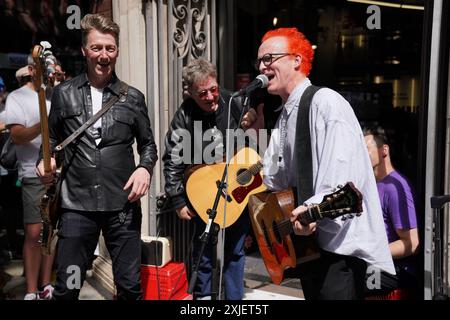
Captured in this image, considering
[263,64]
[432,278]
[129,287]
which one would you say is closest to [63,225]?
[129,287]

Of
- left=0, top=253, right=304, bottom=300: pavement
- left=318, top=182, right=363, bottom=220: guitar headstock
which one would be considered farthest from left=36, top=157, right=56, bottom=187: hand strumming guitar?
left=0, top=253, right=304, bottom=300: pavement

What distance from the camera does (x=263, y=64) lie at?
2412 mm

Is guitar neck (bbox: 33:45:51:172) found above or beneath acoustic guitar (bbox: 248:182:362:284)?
above

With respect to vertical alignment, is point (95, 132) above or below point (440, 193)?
above

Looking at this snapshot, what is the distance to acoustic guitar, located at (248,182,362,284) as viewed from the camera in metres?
1.98

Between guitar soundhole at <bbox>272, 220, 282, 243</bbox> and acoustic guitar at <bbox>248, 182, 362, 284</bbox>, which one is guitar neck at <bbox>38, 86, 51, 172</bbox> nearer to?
acoustic guitar at <bbox>248, 182, 362, 284</bbox>

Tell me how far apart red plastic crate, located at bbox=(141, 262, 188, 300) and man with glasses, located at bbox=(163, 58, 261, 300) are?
17 centimetres

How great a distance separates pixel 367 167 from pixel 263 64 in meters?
0.74

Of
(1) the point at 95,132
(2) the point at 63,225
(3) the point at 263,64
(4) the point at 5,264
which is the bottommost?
(4) the point at 5,264

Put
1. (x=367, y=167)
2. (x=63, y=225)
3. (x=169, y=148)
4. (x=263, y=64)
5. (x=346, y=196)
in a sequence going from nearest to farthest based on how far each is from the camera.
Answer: (x=346, y=196), (x=367, y=167), (x=263, y=64), (x=63, y=225), (x=169, y=148)

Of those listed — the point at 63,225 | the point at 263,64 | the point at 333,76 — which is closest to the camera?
the point at 263,64

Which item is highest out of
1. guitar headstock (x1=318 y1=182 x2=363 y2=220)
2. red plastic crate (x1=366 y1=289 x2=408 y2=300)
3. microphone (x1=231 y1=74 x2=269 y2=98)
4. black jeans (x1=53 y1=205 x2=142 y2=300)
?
microphone (x1=231 y1=74 x2=269 y2=98)

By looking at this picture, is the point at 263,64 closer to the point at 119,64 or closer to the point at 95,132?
the point at 95,132

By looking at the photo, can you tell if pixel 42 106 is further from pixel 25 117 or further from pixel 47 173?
pixel 25 117
